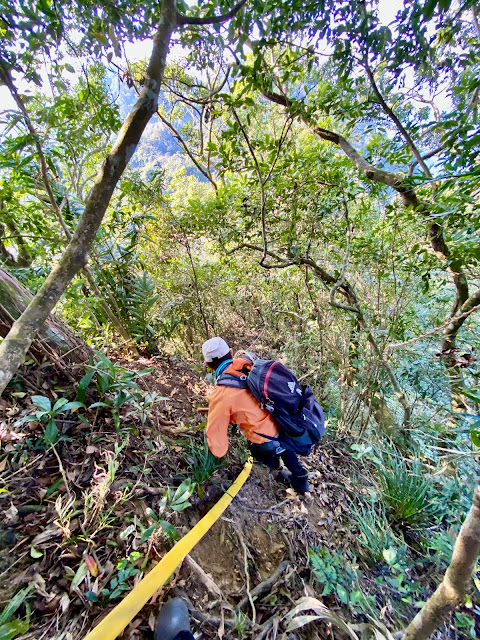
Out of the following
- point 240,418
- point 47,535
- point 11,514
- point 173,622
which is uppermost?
point 240,418

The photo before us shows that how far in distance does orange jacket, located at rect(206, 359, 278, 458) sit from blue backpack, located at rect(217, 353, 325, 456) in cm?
6

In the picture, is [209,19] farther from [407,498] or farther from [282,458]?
[407,498]

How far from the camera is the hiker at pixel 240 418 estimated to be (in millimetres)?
2113

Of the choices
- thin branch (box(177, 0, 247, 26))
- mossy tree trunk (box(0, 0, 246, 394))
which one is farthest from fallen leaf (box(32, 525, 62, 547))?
thin branch (box(177, 0, 247, 26))

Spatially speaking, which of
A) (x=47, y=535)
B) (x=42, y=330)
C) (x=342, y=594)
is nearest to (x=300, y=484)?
(x=342, y=594)

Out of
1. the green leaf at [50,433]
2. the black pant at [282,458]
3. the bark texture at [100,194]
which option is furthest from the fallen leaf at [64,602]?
the black pant at [282,458]

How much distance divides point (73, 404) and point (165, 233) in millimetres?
2979

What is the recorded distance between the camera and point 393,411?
409 centimetres

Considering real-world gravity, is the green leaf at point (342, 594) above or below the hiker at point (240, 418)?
below

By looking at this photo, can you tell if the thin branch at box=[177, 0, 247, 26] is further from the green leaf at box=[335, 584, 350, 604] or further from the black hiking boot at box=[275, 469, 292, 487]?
the green leaf at box=[335, 584, 350, 604]

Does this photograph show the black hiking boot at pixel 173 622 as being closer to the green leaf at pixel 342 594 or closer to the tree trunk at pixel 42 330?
the green leaf at pixel 342 594

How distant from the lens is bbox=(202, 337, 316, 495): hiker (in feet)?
6.93

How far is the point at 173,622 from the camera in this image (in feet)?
4.24

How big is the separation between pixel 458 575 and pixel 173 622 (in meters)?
1.31
